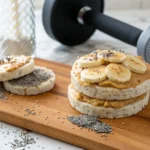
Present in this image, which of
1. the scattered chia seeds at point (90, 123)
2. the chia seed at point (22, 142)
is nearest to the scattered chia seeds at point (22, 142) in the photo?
the chia seed at point (22, 142)

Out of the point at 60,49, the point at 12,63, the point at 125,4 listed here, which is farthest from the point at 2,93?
the point at 125,4

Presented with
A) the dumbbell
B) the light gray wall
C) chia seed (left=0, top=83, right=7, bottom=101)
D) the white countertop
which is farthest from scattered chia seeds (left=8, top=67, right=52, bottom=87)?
the light gray wall

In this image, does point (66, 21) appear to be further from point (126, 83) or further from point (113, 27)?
point (126, 83)

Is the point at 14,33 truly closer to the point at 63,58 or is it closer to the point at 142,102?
the point at 63,58

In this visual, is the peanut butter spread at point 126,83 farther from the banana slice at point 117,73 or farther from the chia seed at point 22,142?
Answer: the chia seed at point 22,142

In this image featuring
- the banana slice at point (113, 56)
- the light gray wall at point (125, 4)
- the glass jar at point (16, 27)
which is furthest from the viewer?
the light gray wall at point (125, 4)

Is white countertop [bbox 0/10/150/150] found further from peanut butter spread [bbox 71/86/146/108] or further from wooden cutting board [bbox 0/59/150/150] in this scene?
peanut butter spread [bbox 71/86/146/108]

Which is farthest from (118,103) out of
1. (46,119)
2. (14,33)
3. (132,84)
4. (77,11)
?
(77,11)
